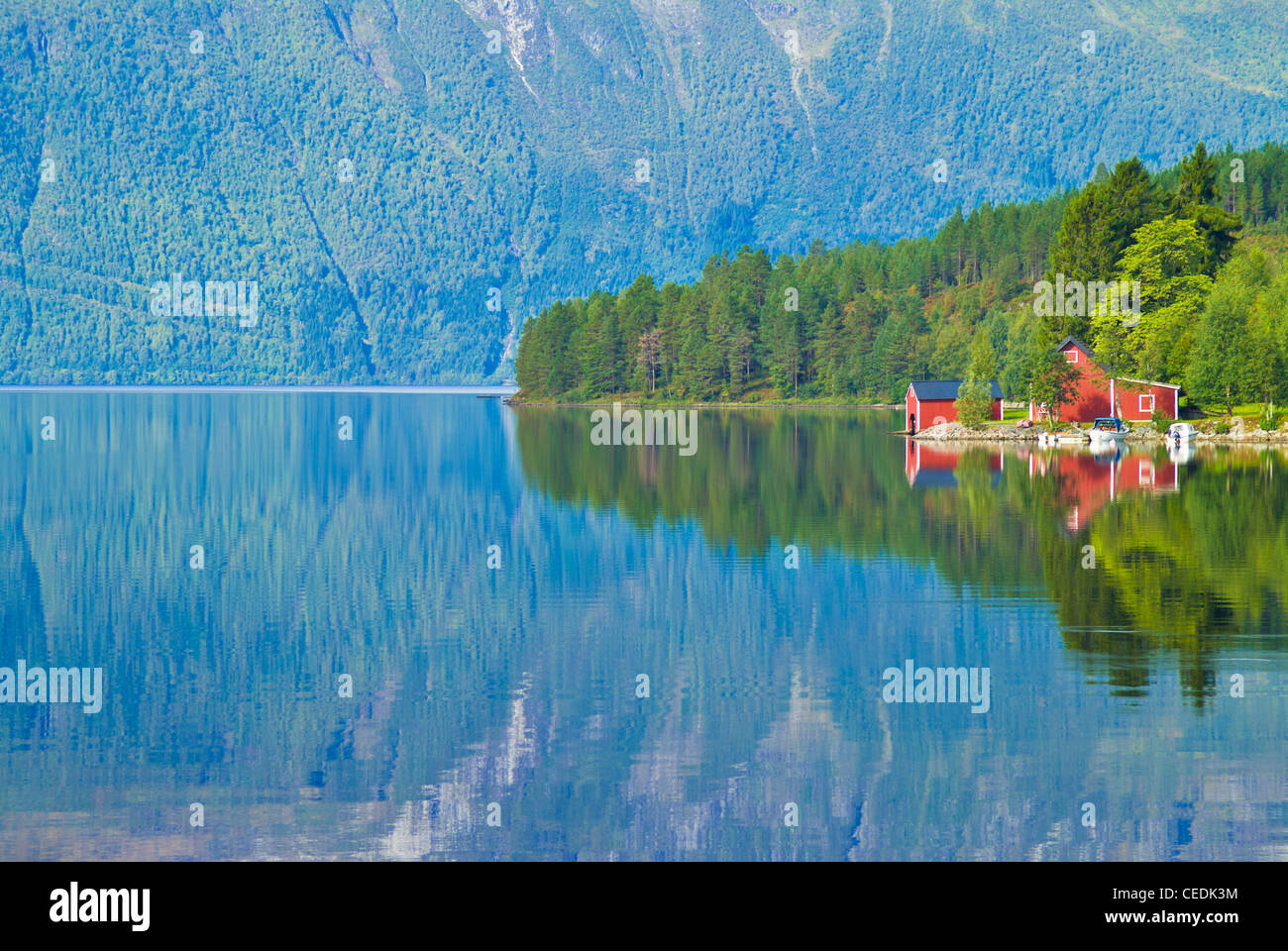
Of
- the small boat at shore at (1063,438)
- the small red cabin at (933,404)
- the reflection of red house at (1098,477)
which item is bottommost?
the reflection of red house at (1098,477)

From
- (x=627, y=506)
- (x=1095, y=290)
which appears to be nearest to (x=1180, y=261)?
(x=1095, y=290)

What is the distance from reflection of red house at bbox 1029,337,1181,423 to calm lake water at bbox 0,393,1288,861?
65.1 meters

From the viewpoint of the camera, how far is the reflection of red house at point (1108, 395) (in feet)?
414

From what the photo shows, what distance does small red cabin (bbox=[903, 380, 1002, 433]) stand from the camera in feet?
429

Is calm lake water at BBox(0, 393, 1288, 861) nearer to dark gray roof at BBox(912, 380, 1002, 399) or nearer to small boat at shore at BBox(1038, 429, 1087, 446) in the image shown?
small boat at shore at BBox(1038, 429, 1087, 446)

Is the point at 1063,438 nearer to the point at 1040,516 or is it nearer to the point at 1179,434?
the point at 1179,434

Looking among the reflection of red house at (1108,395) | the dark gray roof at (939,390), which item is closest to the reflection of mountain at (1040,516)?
the reflection of red house at (1108,395)

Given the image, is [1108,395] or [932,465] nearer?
[932,465]

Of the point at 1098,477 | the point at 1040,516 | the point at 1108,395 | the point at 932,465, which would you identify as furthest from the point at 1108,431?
the point at 1040,516

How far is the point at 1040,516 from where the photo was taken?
5672 centimetres

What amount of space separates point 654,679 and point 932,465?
6069 centimetres

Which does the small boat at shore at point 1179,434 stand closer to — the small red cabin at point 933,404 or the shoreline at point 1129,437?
the shoreline at point 1129,437

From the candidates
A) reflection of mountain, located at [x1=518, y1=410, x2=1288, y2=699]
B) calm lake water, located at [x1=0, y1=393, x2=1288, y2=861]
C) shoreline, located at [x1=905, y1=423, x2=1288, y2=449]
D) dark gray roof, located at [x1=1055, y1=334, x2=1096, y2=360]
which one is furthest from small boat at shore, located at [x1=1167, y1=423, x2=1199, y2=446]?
calm lake water, located at [x1=0, y1=393, x2=1288, y2=861]

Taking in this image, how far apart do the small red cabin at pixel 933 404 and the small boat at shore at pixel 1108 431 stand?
33.0 feet
